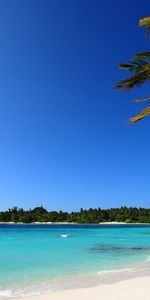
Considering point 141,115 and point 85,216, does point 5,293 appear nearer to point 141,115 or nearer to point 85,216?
point 141,115

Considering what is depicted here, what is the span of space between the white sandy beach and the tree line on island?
480 ft

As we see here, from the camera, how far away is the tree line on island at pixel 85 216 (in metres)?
155

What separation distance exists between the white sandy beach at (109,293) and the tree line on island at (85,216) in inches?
5763

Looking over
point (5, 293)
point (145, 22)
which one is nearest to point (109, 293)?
point (5, 293)

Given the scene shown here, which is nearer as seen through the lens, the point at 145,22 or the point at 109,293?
the point at 145,22

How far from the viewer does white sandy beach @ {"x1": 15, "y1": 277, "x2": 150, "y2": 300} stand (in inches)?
369

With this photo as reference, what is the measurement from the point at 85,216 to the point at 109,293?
152679 millimetres

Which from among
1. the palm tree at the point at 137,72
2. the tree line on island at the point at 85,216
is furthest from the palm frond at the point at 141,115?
the tree line on island at the point at 85,216

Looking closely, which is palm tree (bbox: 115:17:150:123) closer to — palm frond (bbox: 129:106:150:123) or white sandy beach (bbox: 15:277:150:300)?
palm frond (bbox: 129:106:150:123)

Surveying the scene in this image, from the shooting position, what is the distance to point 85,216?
16075 centimetres

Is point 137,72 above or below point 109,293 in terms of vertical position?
above

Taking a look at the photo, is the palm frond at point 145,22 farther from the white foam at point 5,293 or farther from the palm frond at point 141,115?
the white foam at point 5,293

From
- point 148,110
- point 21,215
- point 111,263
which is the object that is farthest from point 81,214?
point 148,110

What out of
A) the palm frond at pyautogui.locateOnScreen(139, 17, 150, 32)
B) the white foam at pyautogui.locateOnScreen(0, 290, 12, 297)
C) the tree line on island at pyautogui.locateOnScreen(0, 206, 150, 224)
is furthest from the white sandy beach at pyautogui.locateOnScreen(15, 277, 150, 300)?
the tree line on island at pyautogui.locateOnScreen(0, 206, 150, 224)
